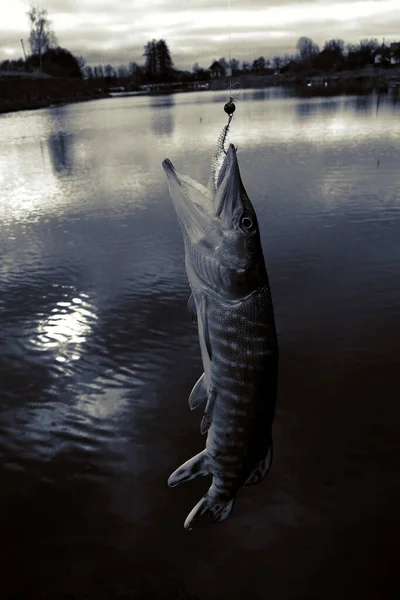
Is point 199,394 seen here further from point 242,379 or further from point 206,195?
point 206,195

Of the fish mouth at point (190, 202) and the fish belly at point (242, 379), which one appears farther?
the fish belly at point (242, 379)

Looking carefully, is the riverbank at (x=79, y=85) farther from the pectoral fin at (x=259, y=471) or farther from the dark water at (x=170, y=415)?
the pectoral fin at (x=259, y=471)

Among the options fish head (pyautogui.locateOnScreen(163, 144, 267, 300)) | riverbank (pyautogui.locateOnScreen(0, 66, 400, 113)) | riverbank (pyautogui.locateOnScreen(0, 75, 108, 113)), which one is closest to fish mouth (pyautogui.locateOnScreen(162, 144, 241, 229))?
fish head (pyautogui.locateOnScreen(163, 144, 267, 300))

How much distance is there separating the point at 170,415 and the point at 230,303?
5454 millimetres

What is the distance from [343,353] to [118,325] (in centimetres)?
519

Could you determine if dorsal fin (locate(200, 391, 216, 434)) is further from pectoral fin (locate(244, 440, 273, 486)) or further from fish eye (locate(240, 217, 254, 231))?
fish eye (locate(240, 217, 254, 231))

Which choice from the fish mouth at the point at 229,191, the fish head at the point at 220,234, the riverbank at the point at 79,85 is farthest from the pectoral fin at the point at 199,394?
the riverbank at the point at 79,85

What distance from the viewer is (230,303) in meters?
3.36

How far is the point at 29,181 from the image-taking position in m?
27.5

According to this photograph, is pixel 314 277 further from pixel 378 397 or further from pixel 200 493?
pixel 200 493

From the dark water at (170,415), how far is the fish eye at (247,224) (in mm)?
4407

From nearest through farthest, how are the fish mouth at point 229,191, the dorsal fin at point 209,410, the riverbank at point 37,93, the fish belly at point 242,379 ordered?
1. the fish mouth at point 229,191
2. the fish belly at point 242,379
3. the dorsal fin at point 209,410
4. the riverbank at point 37,93

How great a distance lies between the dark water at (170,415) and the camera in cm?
581

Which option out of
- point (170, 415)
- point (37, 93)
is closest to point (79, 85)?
point (37, 93)
